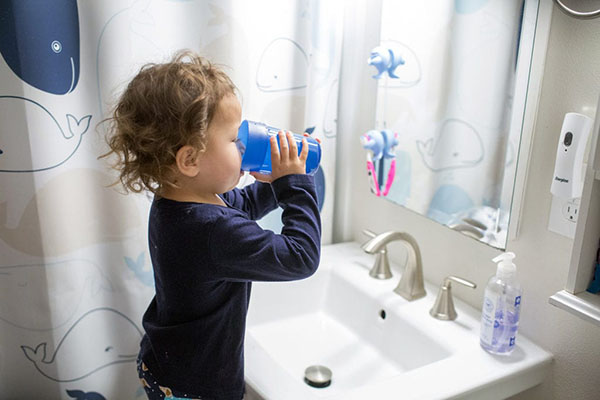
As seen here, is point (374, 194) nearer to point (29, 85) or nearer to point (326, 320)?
point (326, 320)

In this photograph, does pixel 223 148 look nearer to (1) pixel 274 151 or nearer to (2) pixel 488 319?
(1) pixel 274 151

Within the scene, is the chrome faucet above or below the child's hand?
below

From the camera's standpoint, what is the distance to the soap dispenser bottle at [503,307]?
1.08m

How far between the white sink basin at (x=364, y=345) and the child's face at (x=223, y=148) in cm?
36

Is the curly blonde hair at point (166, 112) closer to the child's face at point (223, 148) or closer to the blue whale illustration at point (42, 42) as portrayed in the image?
the child's face at point (223, 148)

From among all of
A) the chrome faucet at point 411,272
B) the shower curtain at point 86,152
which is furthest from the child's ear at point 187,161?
the chrome faucet at point 411,272

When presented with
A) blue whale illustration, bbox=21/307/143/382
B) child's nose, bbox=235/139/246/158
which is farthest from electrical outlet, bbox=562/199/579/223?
blue whale illustration, bbox=21/307/143/382

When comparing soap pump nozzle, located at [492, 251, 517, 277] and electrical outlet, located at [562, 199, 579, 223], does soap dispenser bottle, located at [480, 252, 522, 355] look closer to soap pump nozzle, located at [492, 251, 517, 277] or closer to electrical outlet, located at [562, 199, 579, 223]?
soap pump nozzle, located at [492, 251, 517, 277]

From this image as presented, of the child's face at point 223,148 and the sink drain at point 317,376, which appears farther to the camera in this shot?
the sink drain at point 317,376

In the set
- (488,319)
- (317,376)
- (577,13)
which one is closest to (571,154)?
(577,13)

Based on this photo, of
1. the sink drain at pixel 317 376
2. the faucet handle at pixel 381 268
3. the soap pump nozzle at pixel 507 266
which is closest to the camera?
the soap pump nozzle at pixel 507 266

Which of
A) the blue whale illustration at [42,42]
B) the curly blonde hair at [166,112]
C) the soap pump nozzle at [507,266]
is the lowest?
the soap pump nozzle at [507,266]

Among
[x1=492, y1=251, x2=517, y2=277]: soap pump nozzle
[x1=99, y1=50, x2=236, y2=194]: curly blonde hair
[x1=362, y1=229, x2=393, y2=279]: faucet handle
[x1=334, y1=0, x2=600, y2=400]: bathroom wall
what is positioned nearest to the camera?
[x1=99, y1=50, x2=236, y2=194]: curly blonde hair

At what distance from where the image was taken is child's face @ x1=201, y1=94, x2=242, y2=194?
901 mm
